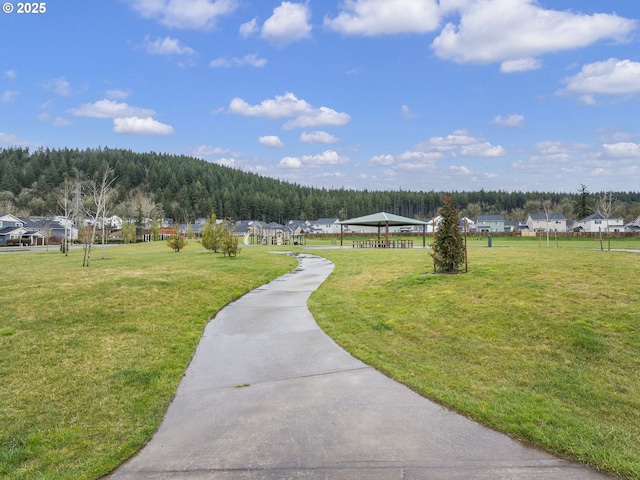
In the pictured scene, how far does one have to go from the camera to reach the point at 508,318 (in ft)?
25.2

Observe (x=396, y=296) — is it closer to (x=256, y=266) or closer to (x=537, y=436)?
(x=537, y=436)

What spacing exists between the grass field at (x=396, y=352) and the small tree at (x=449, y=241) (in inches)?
27.6

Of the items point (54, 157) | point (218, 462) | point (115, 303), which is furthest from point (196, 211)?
point (218, 462)

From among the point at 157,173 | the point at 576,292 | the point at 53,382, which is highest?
the point at 157,173

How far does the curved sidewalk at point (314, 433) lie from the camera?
10.4 feet

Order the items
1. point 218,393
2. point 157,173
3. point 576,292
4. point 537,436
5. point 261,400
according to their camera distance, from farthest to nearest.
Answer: point 157,173 → point 576,292 → point 218,393 → point 261,400 → point 537,436

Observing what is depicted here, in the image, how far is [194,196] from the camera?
117 m

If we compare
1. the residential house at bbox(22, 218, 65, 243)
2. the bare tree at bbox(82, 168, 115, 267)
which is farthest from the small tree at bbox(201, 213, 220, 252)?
the residential house at bbox(22, 218, 65, 243)

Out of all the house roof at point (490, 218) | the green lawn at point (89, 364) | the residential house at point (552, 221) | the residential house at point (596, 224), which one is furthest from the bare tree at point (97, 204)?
the house roof at point (490, 218)

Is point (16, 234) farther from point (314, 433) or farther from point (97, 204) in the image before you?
point (314, 433)

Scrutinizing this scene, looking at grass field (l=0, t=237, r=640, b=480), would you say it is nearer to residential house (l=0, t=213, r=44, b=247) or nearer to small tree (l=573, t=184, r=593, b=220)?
residential house (l=0, t=213, r=44, b=247)

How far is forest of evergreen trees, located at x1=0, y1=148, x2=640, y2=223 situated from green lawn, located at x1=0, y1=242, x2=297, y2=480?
8692 centimetres

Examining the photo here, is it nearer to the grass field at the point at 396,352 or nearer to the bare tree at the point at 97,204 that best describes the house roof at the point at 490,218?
the bare tree at the point at 97,204

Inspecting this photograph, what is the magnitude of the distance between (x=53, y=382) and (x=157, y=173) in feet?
438
